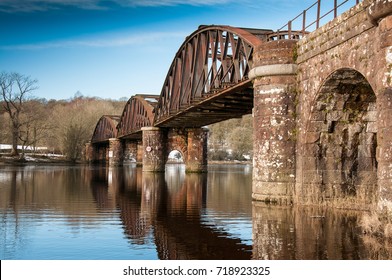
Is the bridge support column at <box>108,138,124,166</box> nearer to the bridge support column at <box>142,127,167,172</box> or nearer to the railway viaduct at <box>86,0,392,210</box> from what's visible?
the bridge support column at <box>142,127,167,172</box>

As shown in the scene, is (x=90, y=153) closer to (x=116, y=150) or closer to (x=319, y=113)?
(x=116, y=150)

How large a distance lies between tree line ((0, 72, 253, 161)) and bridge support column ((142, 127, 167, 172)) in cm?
2301

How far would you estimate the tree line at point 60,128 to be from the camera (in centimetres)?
7531

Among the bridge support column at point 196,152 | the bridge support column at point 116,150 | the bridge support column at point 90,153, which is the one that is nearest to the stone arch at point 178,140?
the bridge support column at point 196,152

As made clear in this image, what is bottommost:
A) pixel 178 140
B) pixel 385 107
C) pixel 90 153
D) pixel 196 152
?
pixel 196 152

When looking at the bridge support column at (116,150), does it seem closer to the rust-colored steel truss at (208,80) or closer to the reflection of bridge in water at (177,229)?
the rust-colored steel truss at (208,80)

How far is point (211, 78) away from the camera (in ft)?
113

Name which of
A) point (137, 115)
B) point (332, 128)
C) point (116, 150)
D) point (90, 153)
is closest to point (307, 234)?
point (332, 128)

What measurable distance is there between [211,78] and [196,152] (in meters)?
21.5

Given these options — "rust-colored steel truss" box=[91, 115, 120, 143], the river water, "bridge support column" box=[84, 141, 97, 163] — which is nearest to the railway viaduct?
the river water

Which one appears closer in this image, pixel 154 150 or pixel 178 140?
pixel 154 150

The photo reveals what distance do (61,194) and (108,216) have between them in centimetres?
911

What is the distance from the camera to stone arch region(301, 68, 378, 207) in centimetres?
1905

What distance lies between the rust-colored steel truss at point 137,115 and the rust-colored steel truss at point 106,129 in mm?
5562
